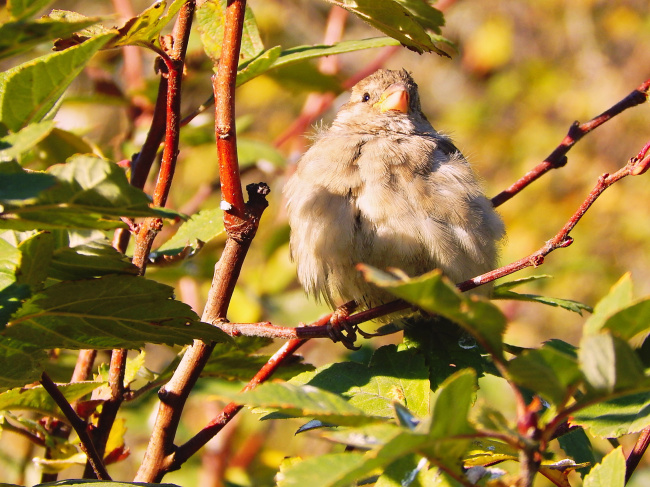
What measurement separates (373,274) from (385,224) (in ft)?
4.45

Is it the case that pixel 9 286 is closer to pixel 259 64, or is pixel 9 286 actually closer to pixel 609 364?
pixel 259 64

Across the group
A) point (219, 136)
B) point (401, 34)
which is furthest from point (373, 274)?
point (401, 34)

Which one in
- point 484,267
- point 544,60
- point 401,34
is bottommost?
point 484,267

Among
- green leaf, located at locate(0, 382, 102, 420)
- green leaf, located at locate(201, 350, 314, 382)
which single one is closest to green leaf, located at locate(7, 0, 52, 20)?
green leaf, located at locate(0, 382, 102, 420)

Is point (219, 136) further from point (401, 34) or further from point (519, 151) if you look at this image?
point (519, 151)

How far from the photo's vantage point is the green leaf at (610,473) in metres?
1.02

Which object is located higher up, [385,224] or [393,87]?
[393,87]

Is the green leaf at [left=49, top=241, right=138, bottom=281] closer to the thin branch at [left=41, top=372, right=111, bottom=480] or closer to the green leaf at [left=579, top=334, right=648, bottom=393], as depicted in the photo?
the thin branch at [left=41, top=372, right=111, bottom=480]

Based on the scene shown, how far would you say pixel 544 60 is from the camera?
27.8 feet

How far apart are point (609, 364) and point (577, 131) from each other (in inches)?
47.8

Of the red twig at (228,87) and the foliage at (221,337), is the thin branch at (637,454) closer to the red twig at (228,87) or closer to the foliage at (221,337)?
the foliage at (221,337)

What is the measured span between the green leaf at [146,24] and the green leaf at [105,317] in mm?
425

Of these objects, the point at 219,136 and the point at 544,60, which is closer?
the point at 219,136

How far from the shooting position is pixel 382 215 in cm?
214
